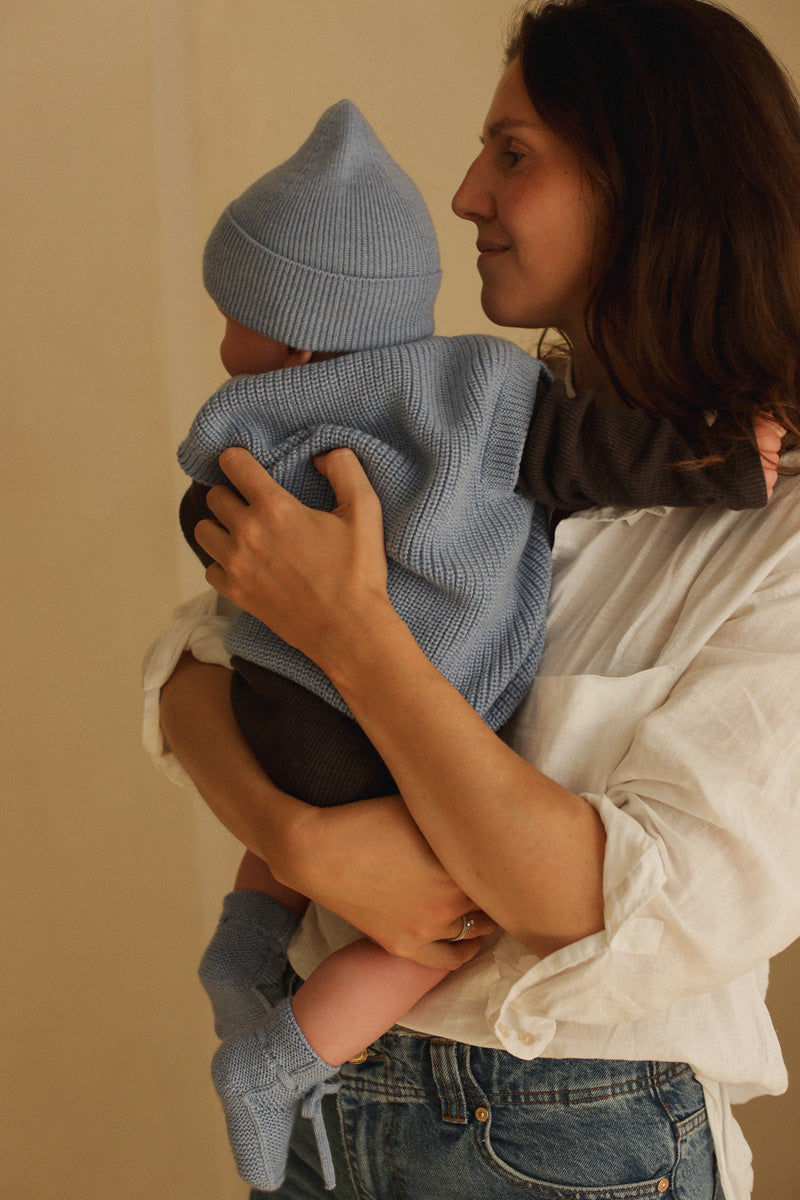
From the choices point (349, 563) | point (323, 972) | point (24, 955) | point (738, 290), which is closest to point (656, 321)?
point (738, 290)

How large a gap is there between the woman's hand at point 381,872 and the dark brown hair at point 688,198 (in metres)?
0.50

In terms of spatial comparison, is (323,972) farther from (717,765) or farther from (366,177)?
(366,177)

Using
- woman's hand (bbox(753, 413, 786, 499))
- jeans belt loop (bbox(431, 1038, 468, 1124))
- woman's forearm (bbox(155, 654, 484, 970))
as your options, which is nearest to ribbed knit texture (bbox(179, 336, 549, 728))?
woman's forearm (bbox(155, 654, 484, 970))

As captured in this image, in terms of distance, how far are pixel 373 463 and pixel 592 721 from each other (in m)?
0.32

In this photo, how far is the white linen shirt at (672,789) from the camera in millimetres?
817

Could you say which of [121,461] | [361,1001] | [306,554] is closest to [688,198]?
[306,554]

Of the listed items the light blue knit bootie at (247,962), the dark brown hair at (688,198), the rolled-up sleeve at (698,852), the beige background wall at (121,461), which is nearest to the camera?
the rolled-up sleeve at (698,852)

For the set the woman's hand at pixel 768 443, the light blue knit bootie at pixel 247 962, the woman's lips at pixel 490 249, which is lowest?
the light blue knit bootie at pixel 247 962

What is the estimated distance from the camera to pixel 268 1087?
39.8 inches

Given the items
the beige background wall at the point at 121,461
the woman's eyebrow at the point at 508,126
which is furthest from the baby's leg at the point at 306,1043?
the beige background wall at the point at 121,461

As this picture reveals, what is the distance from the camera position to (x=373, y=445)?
37.9 inches

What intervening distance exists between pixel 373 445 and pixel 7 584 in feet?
3.81

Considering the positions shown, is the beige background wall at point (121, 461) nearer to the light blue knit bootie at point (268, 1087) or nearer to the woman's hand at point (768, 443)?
the light blue knit bootie at point (268, 1087)

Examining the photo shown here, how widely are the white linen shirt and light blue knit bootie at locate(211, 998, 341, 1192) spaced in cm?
11
